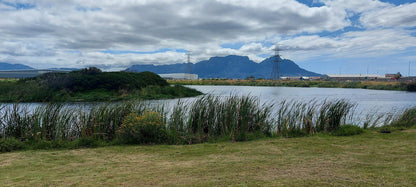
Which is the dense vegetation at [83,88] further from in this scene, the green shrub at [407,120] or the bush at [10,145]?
the green shrub at [407,120]

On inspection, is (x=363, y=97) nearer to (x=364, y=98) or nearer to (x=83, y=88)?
(x=364, y=98)

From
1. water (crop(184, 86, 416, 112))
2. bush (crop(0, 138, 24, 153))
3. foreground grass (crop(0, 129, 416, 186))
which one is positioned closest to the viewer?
foreground grass (crop(0, 129, 416, 186))

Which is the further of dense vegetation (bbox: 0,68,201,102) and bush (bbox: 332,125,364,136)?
dense vegetation (bbox: 0,68,201,102)

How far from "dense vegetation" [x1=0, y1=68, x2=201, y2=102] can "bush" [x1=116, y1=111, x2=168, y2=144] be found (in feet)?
96.3

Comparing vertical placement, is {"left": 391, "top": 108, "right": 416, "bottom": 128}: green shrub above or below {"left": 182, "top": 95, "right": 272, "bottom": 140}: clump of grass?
below

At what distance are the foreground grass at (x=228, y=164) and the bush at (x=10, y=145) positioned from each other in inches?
27.4

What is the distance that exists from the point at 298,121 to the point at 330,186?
24.5ft

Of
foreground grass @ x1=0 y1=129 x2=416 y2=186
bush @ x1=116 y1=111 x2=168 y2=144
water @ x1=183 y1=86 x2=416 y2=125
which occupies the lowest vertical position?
water @ x1=183 y1=86 x2=416 y2=125

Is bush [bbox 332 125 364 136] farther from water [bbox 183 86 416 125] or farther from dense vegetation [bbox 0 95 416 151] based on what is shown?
water [bbox 183 86 416 125]

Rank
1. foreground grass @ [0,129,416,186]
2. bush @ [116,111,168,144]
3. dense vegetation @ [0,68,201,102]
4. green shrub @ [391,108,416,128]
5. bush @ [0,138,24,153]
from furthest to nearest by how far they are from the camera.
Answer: dense vegetation @ [0,68,201,102] < green shrub @ [391,108,416,128] < bush @ [116,111,168,144] < bush @ [0,138,24,153] < foreground grass @ [0,129,416,186]

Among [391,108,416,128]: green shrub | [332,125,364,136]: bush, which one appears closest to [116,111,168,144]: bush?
[332,125,364,136]: bush

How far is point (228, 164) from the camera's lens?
645 cm

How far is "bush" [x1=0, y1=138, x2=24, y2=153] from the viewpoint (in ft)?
27.5

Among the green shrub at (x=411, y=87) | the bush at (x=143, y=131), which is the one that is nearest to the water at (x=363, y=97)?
the green shrub at (x=411, y=87)
